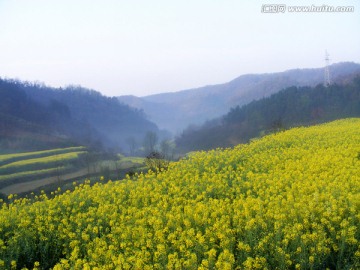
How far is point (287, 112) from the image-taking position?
125m

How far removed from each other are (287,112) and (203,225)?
119 m

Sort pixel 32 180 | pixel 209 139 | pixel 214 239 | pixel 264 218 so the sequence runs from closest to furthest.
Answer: pixel 214 239
pixel 264 218
pixel 32 180
pixel 209 139

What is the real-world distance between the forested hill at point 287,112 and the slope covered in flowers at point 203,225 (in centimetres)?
8991

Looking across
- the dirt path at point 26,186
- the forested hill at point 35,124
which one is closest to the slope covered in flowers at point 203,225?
the dirt path at point 26,186

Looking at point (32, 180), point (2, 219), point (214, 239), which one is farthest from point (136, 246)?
point (32, 180)

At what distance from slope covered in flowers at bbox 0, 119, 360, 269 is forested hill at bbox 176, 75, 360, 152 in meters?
89.9

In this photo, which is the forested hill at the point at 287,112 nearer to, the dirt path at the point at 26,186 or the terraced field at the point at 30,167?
the terraced field at the point at 30,167

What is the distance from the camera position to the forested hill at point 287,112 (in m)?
112

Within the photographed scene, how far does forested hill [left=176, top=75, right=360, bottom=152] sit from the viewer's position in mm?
111688

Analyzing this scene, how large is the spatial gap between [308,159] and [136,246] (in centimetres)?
1076

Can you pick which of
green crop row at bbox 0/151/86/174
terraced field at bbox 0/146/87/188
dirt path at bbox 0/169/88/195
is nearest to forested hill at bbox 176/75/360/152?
terraced field at bbox 0/146/87/188

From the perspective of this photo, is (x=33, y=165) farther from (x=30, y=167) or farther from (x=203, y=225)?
(x=203, y=225)

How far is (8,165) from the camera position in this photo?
224 feet

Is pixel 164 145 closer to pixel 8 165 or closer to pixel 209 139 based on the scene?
pixel 209 139
